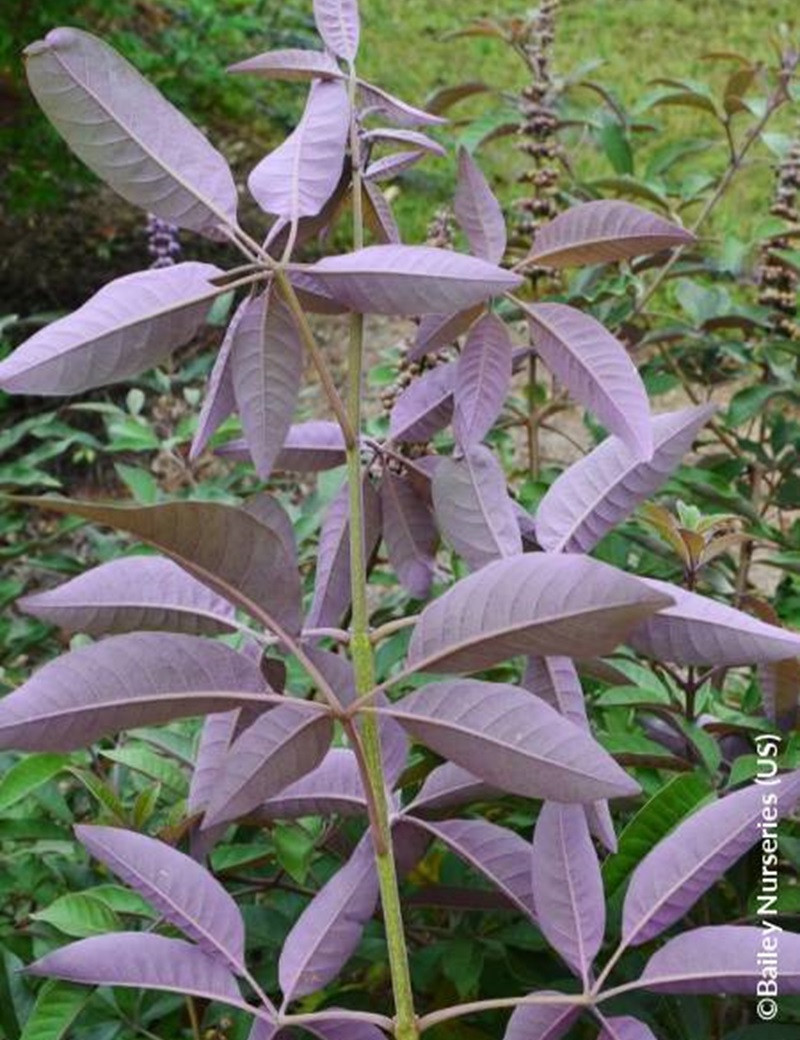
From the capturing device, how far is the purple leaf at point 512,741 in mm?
611

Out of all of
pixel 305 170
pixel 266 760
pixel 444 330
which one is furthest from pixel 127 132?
pixel 266 760

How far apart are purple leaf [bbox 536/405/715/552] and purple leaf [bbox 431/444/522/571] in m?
0.02

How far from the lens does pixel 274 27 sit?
5215 mm

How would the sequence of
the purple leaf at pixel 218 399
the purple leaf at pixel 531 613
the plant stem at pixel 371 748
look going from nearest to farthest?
the purple leaf at pixel 531 613
the plant stem at pixel 371 748
the purple leaf at pixel 218 399

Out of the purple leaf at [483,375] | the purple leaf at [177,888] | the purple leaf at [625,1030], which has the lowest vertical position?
the purple leaf at [625,1030]

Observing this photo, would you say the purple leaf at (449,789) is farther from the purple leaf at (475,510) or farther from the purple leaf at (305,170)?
the purple leaf at (305,170)

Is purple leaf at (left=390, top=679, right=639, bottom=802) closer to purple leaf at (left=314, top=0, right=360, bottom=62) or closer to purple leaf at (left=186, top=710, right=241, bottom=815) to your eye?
purple leaf at (left=186, top=710, right=241, bottom=815)

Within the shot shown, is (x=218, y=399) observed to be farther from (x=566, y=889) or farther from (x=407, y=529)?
(x=566, y=889)

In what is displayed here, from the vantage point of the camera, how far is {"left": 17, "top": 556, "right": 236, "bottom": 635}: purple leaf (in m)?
0.65

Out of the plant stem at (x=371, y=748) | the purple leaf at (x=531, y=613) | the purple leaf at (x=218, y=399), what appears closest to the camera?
the purple leaf at (x=531, y=613)

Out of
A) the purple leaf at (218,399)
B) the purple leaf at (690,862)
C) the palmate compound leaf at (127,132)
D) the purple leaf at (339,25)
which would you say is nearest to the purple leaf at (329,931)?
the purple leaf at (690,862)

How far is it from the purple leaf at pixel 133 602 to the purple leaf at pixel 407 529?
191 mm

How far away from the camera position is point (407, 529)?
0.87 meters

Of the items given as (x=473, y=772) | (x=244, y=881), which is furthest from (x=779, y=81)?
(x=473, y=772)
